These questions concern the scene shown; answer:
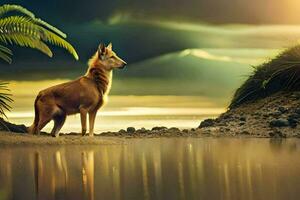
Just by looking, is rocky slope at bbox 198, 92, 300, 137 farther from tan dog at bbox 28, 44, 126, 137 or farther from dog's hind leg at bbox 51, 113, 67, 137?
dog's hind leg at bbox 51, 113, 67, 137

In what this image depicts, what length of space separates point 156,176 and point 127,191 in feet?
4.46

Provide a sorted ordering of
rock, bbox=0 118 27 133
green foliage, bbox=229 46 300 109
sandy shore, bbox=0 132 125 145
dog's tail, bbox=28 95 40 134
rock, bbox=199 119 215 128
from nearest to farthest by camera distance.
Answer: sandy shore, bbox=0 132 125 145
dog's tail, bbox=28 95 40 134
rock, bbox=0 118 27 133
rock, bbox=199 119 215 128
green foliage, bbox=229 46 300 109

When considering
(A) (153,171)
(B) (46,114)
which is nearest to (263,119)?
(B) (46,114)

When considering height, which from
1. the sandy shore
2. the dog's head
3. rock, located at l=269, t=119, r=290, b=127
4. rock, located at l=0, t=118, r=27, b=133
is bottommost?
the sandy shore

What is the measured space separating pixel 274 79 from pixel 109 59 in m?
6.31

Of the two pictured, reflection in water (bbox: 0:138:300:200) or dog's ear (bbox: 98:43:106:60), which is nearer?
reflection in water (bbox: 0:138:300:200)

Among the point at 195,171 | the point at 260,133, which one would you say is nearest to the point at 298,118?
the point at 260,133

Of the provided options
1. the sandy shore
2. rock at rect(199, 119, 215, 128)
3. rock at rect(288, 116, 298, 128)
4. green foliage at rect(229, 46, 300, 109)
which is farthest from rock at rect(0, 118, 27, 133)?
rock at rect(288, 116, 298, 128)

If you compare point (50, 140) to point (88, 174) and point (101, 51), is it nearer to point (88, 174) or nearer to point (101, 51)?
point (101, 51)

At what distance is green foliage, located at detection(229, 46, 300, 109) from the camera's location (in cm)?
1841

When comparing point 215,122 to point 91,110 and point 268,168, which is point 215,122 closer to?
point 91,110

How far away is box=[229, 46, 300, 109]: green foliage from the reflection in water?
508 cm

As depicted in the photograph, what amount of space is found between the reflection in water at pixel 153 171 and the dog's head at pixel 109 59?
168cm

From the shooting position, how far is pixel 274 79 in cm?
1872
